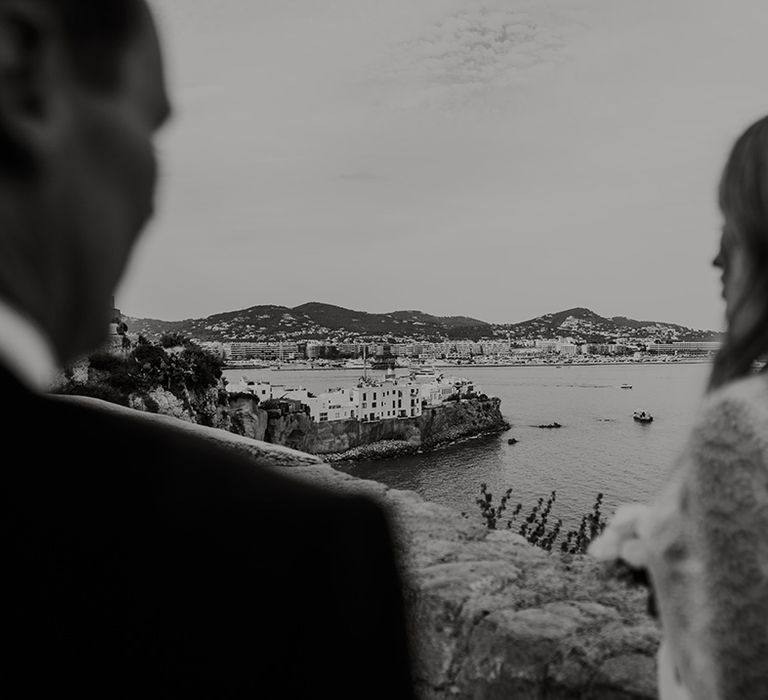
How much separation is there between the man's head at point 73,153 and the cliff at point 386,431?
3753cm

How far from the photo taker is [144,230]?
1.68ft

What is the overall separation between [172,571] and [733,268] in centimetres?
115

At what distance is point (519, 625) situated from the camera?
6.40 feet

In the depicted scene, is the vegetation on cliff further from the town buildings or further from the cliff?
the town buildings

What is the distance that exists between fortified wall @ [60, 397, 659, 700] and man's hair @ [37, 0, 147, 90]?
1.17 meters

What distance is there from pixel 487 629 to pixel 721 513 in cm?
118

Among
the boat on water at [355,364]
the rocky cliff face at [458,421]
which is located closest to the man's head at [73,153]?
the rocky cliff face at [458,421]

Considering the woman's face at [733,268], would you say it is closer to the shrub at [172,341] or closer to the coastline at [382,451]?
the shrub at [172,341]

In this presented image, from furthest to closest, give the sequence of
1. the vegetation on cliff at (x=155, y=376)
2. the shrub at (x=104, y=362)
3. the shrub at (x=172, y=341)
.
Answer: the shrub at (x=172, y=341) < the shrub at (x=104, y=362) < the vegetation on cliff at (x=155, y=376)

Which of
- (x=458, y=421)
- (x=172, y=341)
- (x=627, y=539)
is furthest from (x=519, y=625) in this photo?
(x=458, y=421)

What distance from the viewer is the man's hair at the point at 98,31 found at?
43cm

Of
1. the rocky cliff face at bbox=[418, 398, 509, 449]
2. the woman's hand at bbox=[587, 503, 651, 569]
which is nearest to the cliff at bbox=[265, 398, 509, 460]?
the rocky cliff face at bbox=[418, 398, 509, 449]

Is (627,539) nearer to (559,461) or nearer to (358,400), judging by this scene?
(559,461)

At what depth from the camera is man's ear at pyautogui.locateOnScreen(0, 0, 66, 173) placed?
387mm
